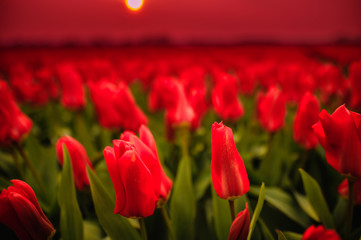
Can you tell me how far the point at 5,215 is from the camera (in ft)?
1.29

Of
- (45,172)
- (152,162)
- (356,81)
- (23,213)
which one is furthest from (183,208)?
(356,81)

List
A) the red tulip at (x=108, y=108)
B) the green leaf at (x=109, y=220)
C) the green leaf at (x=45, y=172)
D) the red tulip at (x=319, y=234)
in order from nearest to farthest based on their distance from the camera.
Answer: the red tulip at (x=319, y=234), the green leaf at (x=109, y=220), the green leaf at (x=45, y=172), the red tulip at (x=108, y=108)

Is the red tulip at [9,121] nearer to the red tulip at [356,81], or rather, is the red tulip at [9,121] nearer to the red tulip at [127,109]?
the red tulip at [127,109]

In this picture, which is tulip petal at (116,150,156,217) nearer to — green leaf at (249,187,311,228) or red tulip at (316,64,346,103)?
green leaf at (249,187,311,228)

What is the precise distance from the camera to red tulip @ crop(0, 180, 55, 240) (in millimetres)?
382

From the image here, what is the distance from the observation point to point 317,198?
23.0 inches

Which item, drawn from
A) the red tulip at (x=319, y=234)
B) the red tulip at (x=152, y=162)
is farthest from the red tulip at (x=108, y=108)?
the red tulip at (x=319, y=234)

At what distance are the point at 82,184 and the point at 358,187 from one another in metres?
0.65

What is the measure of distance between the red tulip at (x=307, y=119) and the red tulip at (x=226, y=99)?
292mm

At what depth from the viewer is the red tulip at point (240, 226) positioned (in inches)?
14.8

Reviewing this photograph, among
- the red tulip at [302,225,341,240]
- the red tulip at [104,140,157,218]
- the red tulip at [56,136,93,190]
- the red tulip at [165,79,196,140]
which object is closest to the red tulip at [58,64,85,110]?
the red tulip at [165,79,196,140]

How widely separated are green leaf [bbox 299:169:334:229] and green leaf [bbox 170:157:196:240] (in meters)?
0.28

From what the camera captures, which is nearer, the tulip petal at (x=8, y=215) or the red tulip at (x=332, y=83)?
the tulip petal at (x=8, y=215)

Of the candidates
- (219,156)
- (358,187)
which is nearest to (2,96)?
(219,156)
